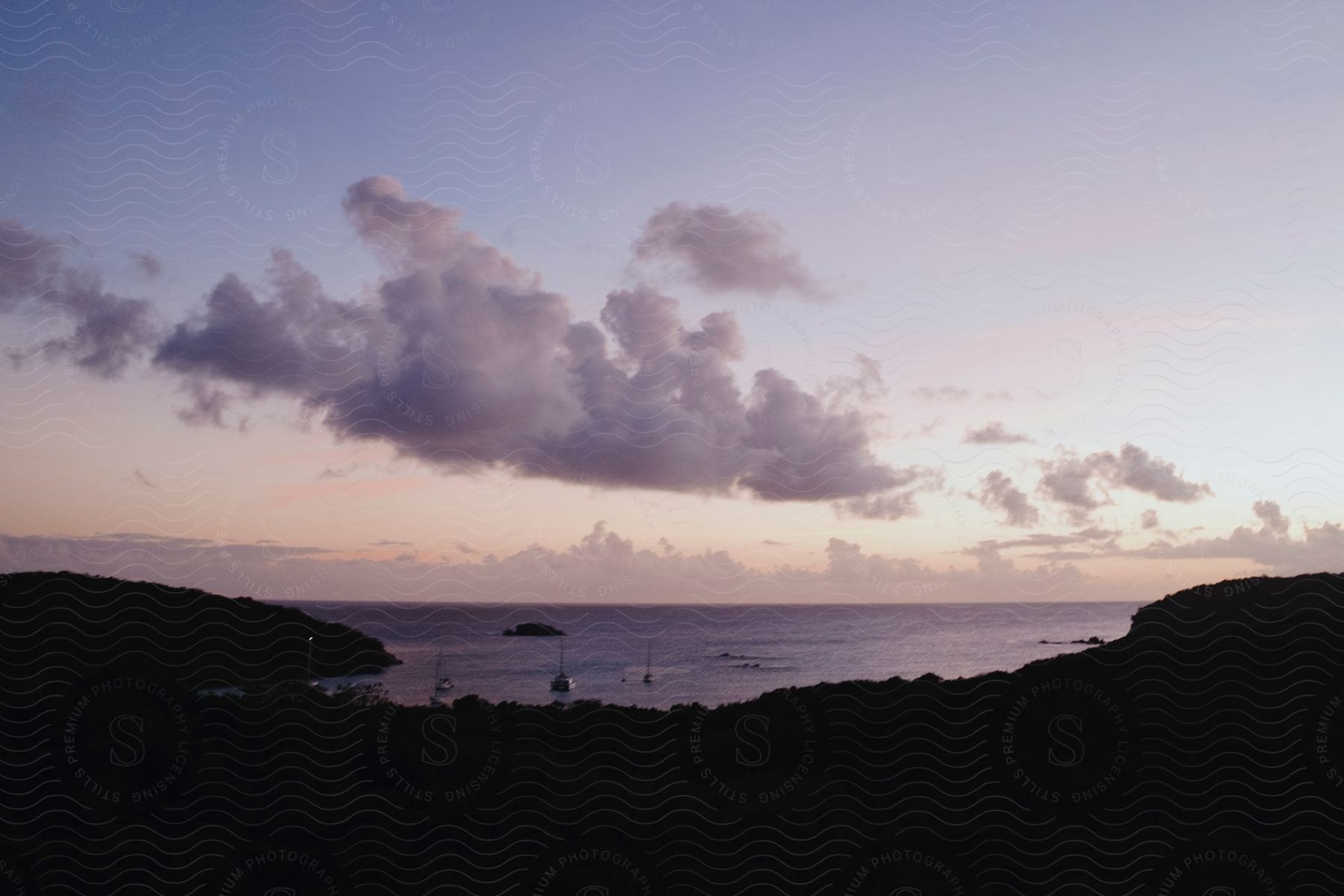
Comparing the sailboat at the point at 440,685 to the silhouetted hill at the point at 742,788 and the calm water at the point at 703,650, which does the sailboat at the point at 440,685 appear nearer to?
the calm water at the point at 703,650

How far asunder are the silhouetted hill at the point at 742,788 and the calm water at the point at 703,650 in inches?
977

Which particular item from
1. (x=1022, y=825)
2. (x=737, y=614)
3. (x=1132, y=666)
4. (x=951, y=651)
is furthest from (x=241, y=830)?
(x=737, y=614)

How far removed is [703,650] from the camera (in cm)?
6925

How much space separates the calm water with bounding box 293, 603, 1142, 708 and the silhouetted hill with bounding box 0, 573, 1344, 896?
81.5ft

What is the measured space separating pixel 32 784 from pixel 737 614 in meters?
123

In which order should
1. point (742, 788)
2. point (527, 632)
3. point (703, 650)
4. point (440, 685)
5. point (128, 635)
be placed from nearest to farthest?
point (742, 788), point (128, 635), point (440, 685), point (703, 650), point (527, 632)

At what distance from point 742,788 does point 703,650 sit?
60817mm

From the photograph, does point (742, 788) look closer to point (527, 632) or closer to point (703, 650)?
point (703, 650)

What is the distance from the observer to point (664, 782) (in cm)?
988

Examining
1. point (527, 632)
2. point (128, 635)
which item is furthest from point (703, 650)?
point (128, 635)

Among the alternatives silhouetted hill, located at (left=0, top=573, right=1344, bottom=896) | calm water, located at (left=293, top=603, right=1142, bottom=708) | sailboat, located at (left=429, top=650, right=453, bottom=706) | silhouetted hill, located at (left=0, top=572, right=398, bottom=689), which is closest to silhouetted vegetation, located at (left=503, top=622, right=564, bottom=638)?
calm water, located at (left=293, top=603, right=1142, bottom=708)

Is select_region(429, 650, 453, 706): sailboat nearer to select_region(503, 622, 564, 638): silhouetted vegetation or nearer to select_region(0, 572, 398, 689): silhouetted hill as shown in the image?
select_region(0, 572, 398, 689): silhouetted hill

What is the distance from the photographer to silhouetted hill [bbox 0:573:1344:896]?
8.25 meters

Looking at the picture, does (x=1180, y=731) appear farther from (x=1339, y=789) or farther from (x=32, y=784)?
(x=32, y=784)
